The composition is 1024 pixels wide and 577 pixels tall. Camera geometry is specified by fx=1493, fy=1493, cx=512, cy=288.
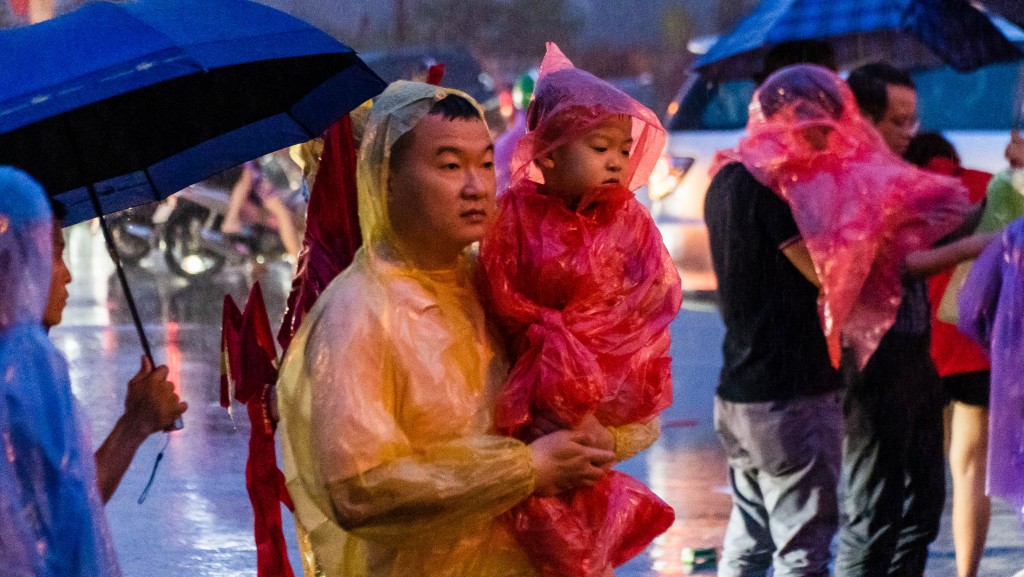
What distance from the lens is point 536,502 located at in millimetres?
2729

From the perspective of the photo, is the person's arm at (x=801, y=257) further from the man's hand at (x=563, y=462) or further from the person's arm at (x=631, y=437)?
the man's hand at (x=563, y=462)

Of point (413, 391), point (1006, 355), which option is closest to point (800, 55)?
point (1006, 355)

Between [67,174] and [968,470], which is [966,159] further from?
[67,174]

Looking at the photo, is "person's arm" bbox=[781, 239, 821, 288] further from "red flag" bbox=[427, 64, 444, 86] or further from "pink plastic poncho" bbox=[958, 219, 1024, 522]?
"red flag" bbox=[427, 64, 444, 86]

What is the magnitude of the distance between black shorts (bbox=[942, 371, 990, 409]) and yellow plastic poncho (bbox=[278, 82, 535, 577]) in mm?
3216

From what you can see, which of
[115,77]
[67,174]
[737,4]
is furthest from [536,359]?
[737,4]

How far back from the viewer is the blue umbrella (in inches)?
122

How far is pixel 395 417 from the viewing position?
263cm

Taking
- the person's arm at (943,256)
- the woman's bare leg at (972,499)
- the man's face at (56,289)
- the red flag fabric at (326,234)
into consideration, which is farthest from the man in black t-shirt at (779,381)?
the man's face at (56,289)

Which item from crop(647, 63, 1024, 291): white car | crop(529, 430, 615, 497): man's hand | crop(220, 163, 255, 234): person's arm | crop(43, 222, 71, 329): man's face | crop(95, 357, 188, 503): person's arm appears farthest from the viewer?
crop(220, 163, 255, 234): person's arm

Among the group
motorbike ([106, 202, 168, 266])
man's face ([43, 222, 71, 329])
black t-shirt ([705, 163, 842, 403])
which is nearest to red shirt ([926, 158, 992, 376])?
black t-shirt ([705, 163, 842, 403])

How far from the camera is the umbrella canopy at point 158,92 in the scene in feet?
10.2

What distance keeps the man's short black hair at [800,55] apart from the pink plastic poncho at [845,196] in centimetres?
135

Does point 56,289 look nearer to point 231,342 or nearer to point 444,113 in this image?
point 444,113
